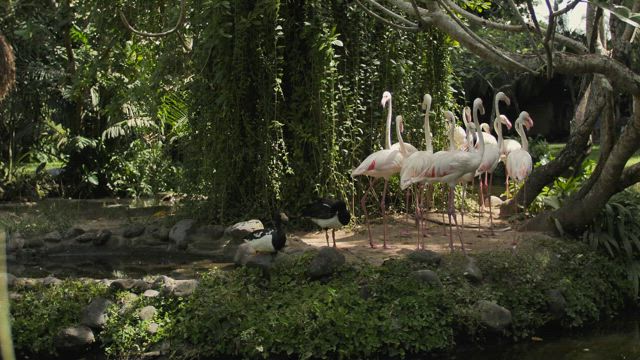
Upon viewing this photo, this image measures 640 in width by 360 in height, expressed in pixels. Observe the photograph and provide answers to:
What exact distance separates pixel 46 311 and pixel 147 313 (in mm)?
869

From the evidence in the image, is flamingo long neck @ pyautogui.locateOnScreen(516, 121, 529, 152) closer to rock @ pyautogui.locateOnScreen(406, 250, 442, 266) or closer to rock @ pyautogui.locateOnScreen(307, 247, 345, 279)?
rock @ pyautogui.locateOnScreen(406, 250, 442, 266)

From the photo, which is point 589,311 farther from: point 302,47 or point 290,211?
point 302,47

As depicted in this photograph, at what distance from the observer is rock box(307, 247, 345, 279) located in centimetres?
677

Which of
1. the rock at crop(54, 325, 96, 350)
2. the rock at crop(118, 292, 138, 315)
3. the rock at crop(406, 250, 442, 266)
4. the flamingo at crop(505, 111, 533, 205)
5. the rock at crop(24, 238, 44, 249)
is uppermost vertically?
the flamingo at crop(505, 111, 533, 205)

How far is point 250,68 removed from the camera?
30.8 ft

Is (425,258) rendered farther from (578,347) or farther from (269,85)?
(269,85)

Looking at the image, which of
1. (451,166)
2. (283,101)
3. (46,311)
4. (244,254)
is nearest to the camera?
(46,311)

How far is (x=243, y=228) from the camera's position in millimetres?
8828

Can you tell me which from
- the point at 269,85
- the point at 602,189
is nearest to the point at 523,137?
the point at 602,189

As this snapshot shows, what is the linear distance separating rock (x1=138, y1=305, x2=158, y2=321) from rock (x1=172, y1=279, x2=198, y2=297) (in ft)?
0.96

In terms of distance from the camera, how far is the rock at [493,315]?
20.8ft

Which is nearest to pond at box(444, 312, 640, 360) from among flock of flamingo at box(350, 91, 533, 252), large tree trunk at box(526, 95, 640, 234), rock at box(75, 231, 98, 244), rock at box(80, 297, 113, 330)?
flock of flamingo at box(350, 91, 533, 252)

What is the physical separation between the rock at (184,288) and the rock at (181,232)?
97.1 inches

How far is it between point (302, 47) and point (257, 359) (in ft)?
16.2
